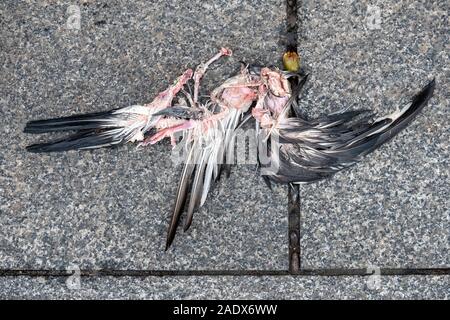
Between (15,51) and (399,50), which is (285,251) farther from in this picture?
(15,51)

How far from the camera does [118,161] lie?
1778 mm

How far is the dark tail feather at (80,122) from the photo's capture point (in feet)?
5.65

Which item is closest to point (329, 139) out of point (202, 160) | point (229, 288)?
point (202, 160)

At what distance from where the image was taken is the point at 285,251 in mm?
1751

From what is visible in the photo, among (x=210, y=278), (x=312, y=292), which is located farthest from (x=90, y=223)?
(x=312, y=292)

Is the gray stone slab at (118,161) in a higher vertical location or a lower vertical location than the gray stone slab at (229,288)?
higher

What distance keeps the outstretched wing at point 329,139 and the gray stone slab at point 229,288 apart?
0.95 ft

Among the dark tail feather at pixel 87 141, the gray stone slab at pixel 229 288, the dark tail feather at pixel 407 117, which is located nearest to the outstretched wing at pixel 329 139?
the dark tail feather at pixel 407 117

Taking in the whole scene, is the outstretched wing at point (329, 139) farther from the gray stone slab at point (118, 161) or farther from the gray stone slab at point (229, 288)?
the gray stone slab at point (229, 288)

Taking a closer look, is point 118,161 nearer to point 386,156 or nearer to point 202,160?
point 202,160

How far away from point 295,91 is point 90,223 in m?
0.66

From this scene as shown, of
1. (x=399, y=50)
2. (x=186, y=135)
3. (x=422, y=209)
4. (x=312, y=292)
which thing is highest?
(x=399, y=50)

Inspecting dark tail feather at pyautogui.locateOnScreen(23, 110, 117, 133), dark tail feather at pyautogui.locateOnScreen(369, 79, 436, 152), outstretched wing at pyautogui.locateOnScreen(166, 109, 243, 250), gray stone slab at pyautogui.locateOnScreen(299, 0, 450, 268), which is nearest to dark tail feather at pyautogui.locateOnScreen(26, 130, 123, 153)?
dark tail feather at pyautogui.locateOnScreen(23, 110, 117, 133)

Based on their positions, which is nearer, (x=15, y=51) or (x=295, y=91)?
(x=295, y=91)
